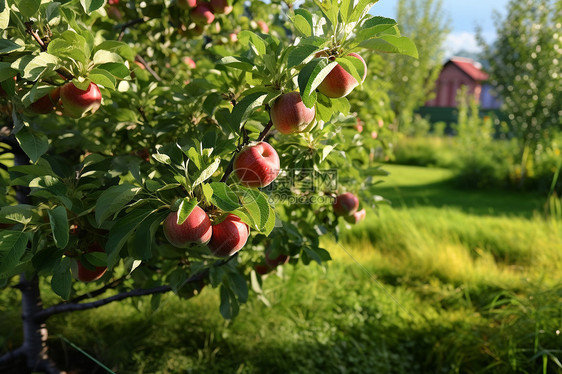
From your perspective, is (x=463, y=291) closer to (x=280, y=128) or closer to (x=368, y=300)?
(x=368, y=300)

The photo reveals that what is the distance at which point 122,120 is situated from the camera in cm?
161

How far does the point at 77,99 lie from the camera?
3.86 feet

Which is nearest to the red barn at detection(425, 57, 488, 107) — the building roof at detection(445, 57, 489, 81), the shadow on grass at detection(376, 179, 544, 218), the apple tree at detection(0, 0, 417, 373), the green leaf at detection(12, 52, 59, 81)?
the building roof at detection(445, 57, 489, 81)

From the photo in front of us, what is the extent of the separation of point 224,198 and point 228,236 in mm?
135

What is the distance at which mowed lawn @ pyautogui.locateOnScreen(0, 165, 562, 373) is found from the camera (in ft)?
7.67

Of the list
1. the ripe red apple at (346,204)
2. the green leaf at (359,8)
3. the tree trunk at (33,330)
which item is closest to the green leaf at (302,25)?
the green leaf at (359,8)

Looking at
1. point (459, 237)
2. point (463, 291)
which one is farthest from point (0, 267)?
point (459, 237)

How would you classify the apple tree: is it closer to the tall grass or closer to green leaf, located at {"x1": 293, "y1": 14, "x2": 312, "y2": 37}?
green leaf, located at {"x1": 293, "y1": 14, "x2": 312, "y2": 37}

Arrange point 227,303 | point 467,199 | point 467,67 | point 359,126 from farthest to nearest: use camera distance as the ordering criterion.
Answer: point 467,67
point 467,199
point 359,126
point 227,303

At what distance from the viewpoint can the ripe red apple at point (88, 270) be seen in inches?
49.2

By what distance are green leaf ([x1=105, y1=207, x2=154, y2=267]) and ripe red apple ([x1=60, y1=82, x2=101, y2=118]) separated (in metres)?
0.35

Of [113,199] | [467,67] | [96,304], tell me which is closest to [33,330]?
[96,304]

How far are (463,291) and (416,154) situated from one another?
31.8ft

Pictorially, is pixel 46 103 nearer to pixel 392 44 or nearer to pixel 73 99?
pixel 73 99
